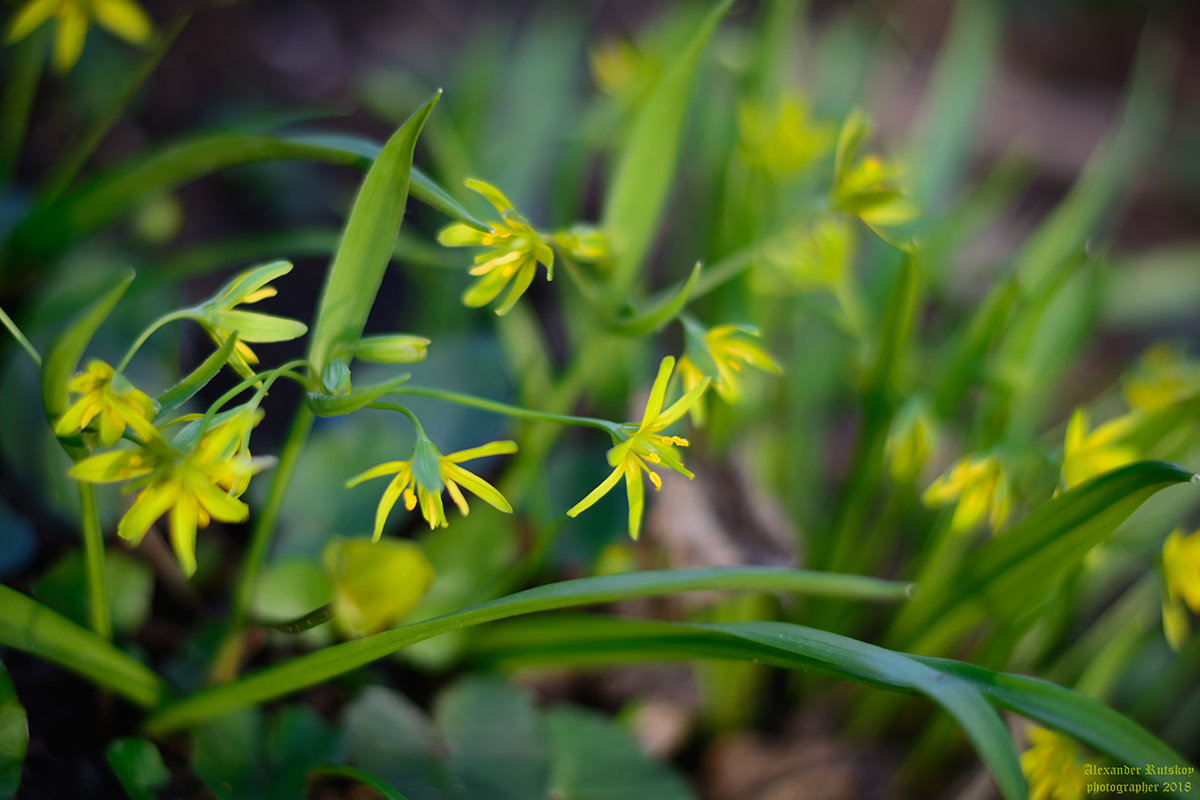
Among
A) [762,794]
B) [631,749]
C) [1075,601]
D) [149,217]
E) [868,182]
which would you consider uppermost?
[868,182]

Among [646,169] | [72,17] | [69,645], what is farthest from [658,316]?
[72,17]

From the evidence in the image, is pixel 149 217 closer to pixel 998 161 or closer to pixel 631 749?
pixel 631 749

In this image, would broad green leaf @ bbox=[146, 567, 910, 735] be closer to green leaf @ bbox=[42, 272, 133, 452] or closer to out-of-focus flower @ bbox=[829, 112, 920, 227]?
green leaf @ bbox=[42, 272, 133, 452]

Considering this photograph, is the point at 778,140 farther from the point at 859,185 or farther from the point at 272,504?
the point at 272,504

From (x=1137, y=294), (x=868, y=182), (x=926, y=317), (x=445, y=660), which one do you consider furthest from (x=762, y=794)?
(x=1137, y=294)

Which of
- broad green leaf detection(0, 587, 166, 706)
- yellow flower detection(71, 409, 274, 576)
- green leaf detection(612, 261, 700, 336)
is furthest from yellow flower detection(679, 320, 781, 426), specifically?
broad green leaf detection(0, 587, 166, 706)

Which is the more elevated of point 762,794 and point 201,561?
point 201,561
